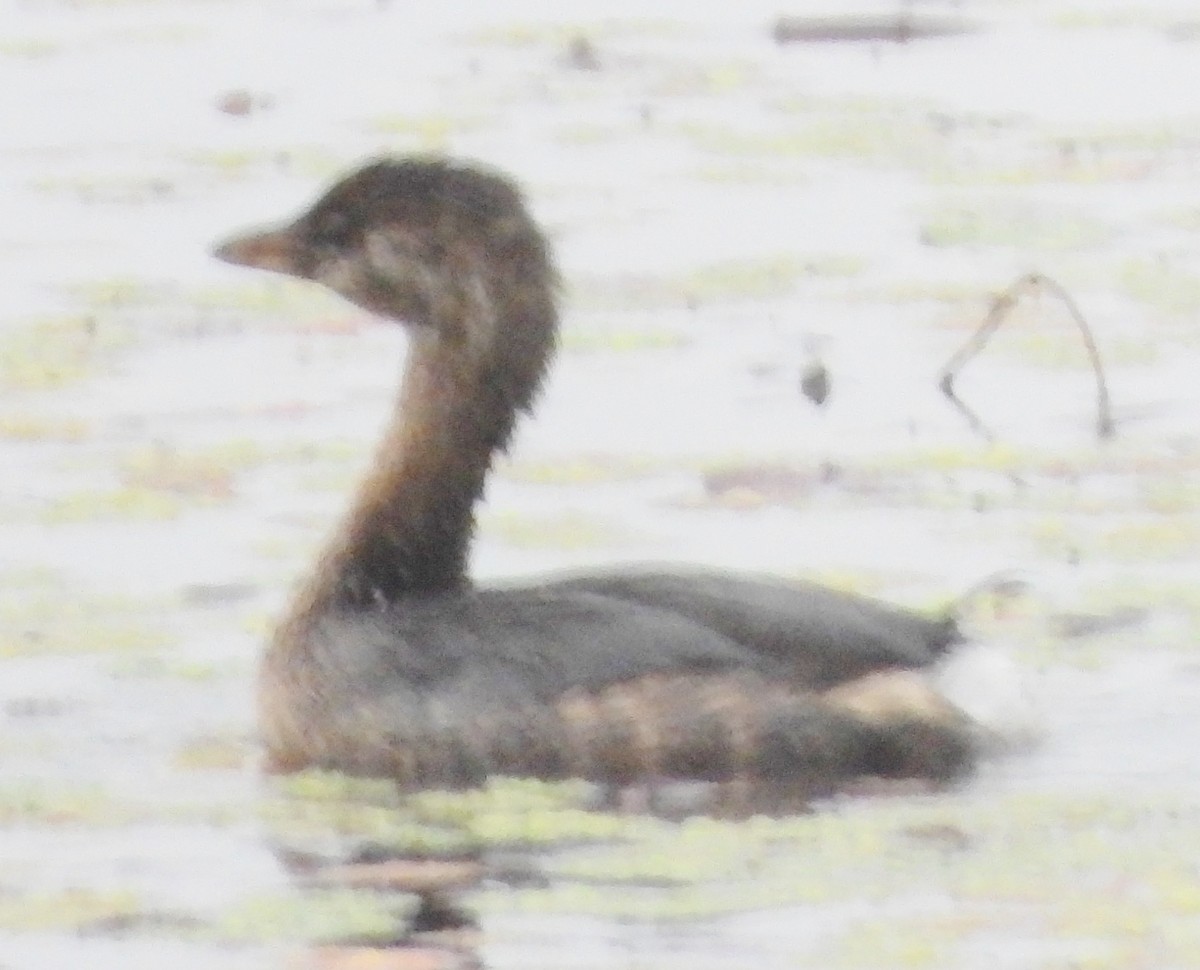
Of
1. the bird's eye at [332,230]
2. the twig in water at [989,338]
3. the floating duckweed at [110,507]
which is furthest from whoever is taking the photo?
the twig in water at [989,338]

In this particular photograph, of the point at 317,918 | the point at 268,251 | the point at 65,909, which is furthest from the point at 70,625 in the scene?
the point at 317,918

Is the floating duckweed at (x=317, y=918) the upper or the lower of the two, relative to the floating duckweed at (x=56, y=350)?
lower

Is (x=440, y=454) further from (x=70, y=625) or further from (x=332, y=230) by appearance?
(x=70, y=625)

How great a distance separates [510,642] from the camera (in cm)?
946

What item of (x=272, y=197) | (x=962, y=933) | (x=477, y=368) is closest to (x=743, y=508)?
(x=477, y=368)

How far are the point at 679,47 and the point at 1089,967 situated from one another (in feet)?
36.1

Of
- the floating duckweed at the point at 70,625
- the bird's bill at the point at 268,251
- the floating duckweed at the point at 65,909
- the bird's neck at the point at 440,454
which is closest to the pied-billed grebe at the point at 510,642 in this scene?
the bird's neck at the point at 440,454

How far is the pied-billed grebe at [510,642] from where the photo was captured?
9.39 metres

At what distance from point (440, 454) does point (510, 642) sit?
672mm

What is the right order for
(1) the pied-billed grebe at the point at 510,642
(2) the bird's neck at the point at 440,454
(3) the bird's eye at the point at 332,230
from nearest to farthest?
(1) the pied-billed grebe at the point at 510,642
(2) the bird's neck at the point at 440,454
(3) the bird's eye at the point at 332,230

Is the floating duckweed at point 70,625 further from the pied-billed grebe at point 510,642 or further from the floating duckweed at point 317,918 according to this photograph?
the floating duckweed at point 317,918

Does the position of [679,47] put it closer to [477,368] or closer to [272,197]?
[272,197]

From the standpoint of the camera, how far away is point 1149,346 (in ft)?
43.2

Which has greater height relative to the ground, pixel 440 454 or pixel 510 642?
pixel 440 454
